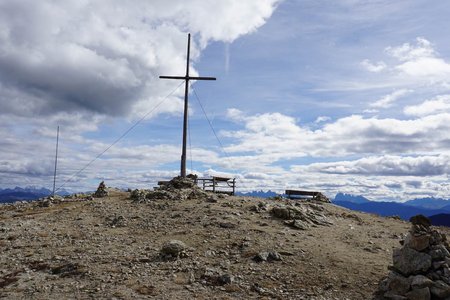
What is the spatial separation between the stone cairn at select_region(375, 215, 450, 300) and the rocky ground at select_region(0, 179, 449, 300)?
1339mm

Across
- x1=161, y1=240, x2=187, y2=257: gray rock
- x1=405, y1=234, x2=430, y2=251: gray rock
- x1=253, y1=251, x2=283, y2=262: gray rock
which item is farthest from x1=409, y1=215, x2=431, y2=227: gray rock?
x1=161, y1=240, x2=187, y2=257: gray rock

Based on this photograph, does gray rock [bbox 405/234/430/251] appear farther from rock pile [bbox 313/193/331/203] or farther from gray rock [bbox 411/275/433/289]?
rock pile [bbox 313/193/331/203]

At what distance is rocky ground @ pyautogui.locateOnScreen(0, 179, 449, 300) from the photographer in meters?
15.4

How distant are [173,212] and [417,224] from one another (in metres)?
16.7

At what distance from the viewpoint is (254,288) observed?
1539 cm

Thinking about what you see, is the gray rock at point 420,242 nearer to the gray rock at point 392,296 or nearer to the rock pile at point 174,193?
the gray rock at point 392,296

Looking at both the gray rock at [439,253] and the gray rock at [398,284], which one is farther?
the gray rock at [439,253]

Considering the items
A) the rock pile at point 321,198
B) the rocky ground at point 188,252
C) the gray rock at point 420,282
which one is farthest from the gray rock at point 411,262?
the rock pile at point 321,198

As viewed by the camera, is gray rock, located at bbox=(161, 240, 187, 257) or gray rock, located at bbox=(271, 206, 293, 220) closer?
gray rock, located at bbox=(161, 240, 187, 257)

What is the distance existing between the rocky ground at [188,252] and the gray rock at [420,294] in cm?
193

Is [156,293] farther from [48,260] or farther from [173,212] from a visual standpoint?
[173,212]

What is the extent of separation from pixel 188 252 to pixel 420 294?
10.6 metres

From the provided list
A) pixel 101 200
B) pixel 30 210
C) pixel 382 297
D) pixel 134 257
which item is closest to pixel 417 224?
pixel 382 297

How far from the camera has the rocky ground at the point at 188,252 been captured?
1538 cm
